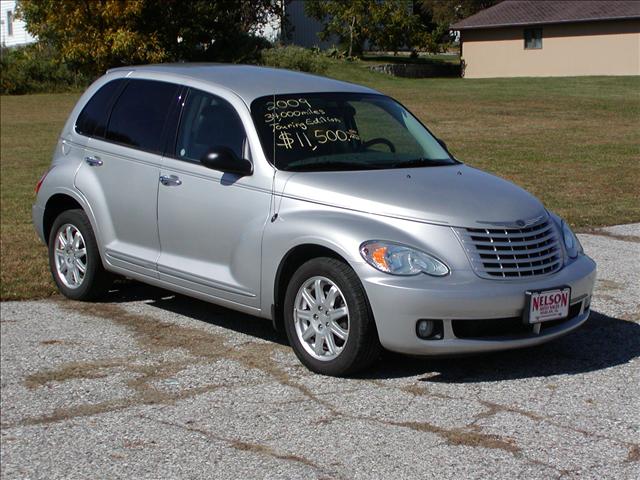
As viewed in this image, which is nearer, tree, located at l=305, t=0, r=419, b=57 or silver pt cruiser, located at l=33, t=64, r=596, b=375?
silver pt cruiser, located at l=33, t=64, r=596, b=375

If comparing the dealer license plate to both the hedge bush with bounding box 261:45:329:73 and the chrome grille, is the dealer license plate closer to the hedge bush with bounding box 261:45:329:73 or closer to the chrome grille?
the chrome grille

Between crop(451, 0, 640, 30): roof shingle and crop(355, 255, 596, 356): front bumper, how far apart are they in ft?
132

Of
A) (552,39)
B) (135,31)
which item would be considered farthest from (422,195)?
(552,39)

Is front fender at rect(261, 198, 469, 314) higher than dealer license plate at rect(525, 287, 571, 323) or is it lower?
higher

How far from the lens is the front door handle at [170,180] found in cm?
743

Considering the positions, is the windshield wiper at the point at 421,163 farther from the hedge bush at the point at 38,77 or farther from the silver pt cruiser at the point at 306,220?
the hedge bush at the point at 38,77

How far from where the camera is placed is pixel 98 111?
8.51m

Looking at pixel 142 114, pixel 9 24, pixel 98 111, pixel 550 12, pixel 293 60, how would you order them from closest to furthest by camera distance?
pixel 142 114 → pixel 98 111 → pixel 293 60 → pixel 550 12 → pixel 9 24

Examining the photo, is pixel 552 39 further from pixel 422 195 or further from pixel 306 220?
pixel 306 220

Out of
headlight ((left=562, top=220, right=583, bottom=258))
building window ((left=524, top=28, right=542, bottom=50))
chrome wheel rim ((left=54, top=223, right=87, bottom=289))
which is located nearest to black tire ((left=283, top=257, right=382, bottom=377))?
headlight ((left=562, top=220, right=583, bottom=258))

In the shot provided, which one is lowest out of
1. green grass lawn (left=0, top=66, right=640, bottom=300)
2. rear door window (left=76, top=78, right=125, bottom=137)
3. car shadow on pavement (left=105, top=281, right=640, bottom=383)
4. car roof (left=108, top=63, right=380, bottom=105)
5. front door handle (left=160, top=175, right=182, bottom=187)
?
green grass lawn (left=0, top=66, right=640, bottom=300)

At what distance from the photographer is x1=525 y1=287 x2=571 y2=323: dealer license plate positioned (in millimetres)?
6195

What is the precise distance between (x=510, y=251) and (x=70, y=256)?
3.80 metres

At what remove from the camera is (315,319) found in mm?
6445
